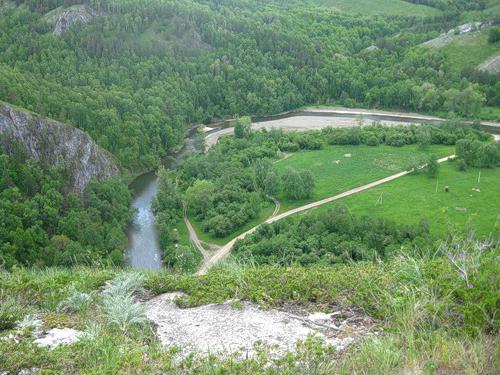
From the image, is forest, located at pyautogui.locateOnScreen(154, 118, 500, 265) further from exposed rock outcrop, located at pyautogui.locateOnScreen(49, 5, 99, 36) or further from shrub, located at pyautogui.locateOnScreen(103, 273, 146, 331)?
exposed rock outcrop, located at pyautogui.locateOnScreen(49, 5, 99, 36)

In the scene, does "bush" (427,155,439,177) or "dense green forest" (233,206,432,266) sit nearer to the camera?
"dense green forest" (233,206,432,266)

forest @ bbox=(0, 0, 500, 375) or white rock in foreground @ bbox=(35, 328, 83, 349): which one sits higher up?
white rock in foreground @ bbox=(35, 328, 83, 349)

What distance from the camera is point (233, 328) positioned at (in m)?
8.97

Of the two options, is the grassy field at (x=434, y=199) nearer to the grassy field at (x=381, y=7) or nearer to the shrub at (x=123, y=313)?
the shrub at (x=123, y=313)

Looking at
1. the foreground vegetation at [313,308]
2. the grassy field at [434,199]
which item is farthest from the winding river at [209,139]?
the foreground vegetation at [313,308]

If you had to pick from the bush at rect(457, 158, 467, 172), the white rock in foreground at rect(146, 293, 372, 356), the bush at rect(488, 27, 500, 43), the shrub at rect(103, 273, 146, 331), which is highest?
the shrub at rect(103, 273, 146, 331)

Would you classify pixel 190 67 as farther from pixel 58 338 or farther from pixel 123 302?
pixel 58 338

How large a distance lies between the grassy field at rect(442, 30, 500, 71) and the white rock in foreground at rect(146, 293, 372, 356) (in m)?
118

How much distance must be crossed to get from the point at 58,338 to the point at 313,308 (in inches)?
184

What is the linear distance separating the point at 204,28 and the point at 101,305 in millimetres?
121831

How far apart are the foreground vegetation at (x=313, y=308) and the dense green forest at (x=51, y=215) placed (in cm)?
3174

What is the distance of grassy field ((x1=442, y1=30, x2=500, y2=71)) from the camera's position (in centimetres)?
11531

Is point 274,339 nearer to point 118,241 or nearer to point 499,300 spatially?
point 499,300

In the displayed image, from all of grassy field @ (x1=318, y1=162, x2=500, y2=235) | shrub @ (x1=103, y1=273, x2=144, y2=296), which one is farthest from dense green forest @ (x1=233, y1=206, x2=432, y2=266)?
shrub @ (x1=103, y1=273, x2=144, y2=296)
